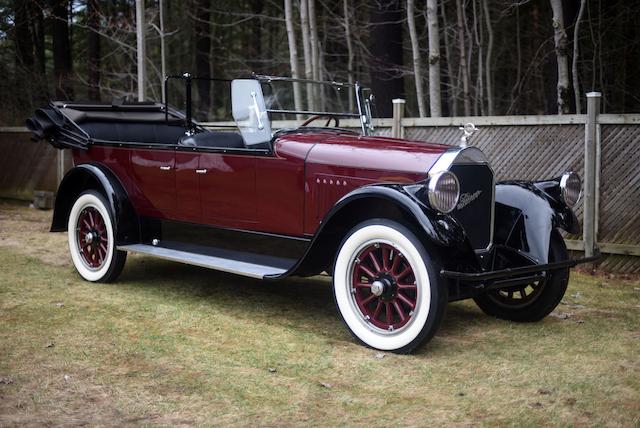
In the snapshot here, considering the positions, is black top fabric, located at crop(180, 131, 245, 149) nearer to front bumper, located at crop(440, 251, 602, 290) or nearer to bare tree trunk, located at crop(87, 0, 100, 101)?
front bumper, located at crop(440, 251, 602, 290)

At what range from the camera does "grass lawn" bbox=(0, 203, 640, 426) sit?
3404 mm

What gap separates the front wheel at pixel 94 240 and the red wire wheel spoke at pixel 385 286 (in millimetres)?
2469

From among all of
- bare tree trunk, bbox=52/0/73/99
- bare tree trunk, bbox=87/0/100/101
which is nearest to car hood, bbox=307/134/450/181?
bare tree trunk, bbox=87/0/100/101

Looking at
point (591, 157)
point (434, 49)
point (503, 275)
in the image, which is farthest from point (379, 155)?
point (434, 49)

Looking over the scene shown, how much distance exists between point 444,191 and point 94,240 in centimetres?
339

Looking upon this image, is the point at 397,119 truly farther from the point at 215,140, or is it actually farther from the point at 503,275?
the point at 503,275

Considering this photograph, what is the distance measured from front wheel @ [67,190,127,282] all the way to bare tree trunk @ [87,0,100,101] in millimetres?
11090

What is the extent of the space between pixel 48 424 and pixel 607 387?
108 inches

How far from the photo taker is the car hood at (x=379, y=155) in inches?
179

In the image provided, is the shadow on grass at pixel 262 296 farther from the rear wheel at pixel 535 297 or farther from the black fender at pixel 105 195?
the black fender at pixel 105 195

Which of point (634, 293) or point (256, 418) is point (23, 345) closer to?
point (256, 418)

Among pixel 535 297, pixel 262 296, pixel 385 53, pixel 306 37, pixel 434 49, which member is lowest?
pixel 262 296

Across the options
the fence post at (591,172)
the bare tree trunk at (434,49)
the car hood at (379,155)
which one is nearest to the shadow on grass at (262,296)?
the car hood at (379,155)

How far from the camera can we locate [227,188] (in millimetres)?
5422
